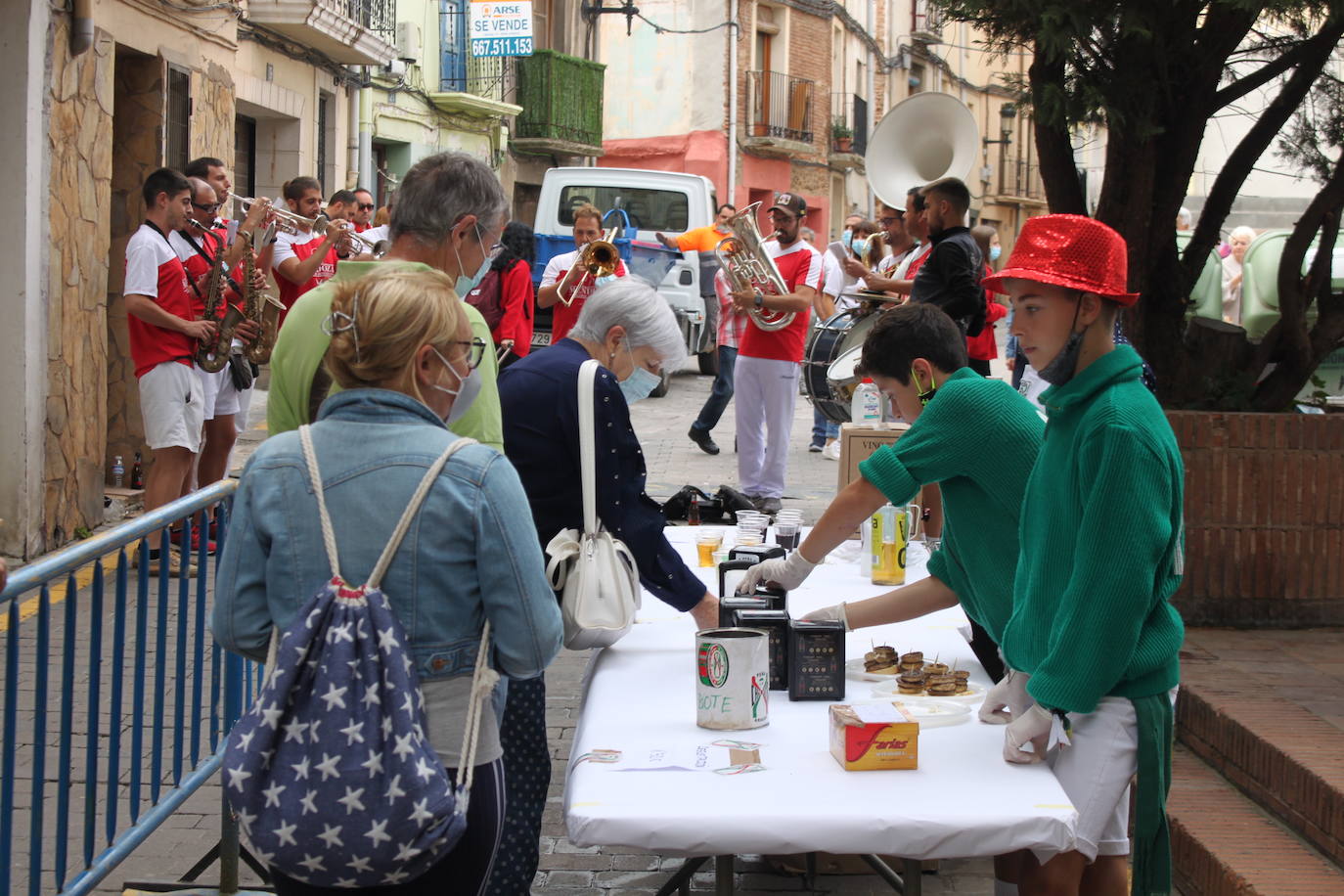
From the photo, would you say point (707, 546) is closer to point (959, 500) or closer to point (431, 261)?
point (959, 500)

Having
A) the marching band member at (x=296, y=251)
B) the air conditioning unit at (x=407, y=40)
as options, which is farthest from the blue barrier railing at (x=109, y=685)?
the air conditioning unit at (x=407, y=40)

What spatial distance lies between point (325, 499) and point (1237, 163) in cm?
518

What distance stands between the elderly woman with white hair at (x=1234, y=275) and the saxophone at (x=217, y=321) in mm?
7372

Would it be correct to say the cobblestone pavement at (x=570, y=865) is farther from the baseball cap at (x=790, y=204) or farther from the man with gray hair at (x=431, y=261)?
the baseball cap at (x=790, y=204)

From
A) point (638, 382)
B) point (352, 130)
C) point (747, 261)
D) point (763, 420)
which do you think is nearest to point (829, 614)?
point (638, 382)

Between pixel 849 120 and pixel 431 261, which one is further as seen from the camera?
pixel 849 120

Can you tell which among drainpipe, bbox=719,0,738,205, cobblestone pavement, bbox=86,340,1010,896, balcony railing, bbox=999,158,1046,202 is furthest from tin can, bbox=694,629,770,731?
balcony railing, bbox=999,158,1046,202

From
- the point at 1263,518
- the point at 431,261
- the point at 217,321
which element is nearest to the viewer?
the point at 431,261

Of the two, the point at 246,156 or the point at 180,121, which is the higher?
the point at 246,156

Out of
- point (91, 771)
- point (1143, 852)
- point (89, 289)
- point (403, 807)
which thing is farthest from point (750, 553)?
point (89, 289)

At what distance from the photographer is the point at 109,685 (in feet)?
11.4

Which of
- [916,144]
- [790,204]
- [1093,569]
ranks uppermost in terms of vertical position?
[916,144]

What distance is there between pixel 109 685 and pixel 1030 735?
6.85 ft

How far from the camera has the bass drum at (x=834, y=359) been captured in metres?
8.41
